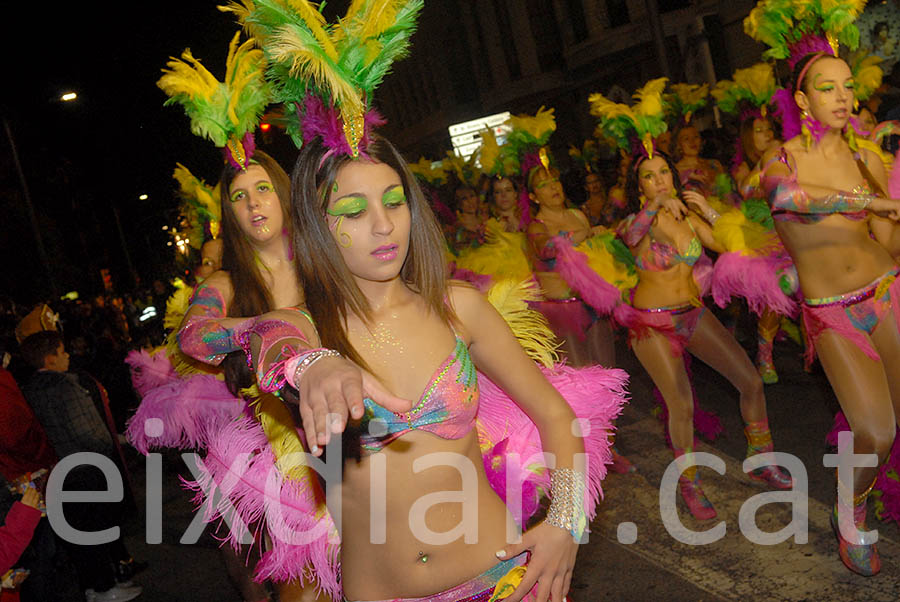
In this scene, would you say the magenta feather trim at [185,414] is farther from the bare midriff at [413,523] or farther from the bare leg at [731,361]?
the bare leg at [731,361]

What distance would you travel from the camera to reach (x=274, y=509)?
9.86 feet

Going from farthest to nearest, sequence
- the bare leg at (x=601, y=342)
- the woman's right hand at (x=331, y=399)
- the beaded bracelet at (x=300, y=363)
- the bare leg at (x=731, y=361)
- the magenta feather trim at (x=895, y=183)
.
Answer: the bare leg at (x=601, y=342) → the bare leg at (x=731, y=361) → the magenta feather trim at (x=895, y=183) → the beaded bracelet at (x=300, y=363) → the woman's right hand at (x=331, y=399)

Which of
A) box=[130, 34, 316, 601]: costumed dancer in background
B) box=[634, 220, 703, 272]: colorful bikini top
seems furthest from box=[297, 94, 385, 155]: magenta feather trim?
box=[634, 220, 703, 272]: colorful bikini top

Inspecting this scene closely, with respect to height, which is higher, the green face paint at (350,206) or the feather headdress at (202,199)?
the feather headdress at (202,199)

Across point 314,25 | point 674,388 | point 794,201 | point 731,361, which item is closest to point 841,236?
point 794,201

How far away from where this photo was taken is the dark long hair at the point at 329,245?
2232 mm

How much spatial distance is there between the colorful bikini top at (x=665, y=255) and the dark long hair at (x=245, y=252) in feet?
8.42

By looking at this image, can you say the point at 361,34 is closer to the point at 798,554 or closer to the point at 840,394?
the point at 840,394

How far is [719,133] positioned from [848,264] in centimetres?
731

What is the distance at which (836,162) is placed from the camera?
14.3 feet

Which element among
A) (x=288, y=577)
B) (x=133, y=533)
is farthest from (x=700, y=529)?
(x=133, y=533)

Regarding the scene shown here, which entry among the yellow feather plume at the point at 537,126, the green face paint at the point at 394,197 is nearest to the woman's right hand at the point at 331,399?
the green face paint at the point at 394,197

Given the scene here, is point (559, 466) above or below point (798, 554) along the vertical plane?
above

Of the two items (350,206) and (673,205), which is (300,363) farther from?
(673,205)
